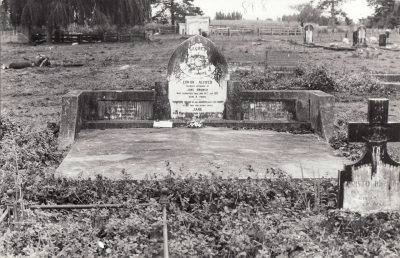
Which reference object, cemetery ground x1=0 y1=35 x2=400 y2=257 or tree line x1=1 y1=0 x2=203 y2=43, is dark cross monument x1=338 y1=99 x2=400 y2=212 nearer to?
cemetery ground x1=0 y1=35 x2=400 y2=257

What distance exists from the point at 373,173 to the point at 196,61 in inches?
175

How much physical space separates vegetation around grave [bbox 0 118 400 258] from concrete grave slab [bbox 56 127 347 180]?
38 centimetres

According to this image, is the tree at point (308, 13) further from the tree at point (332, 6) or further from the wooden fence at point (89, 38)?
the wooden fence at point (89, 38)

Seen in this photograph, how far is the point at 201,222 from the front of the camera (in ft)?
15.3

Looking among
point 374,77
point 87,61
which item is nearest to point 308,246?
point 374,77

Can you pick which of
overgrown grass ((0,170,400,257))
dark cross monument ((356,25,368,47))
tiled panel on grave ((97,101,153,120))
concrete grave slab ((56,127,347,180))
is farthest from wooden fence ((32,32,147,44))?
overgrown grass ((0,170,400,257))

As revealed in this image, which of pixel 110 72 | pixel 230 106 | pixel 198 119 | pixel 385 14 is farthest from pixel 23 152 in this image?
pixel 385 14

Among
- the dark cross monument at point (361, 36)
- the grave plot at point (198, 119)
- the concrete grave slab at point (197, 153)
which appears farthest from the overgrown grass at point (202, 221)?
the dark cross monument at point (361, 36)

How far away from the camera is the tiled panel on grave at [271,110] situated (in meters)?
8.82

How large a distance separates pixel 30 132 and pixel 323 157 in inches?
185

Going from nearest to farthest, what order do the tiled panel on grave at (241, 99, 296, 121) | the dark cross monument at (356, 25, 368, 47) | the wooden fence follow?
the tiled panel on grave at (241, 99, 296, 121) < the dark cross monument at (356, 25, 368, 47) < the wooden fence

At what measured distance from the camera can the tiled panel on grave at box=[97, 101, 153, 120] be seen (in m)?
8.73

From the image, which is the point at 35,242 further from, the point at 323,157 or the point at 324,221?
the point at 323,157

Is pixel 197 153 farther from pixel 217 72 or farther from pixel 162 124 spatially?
pixel 217 72
